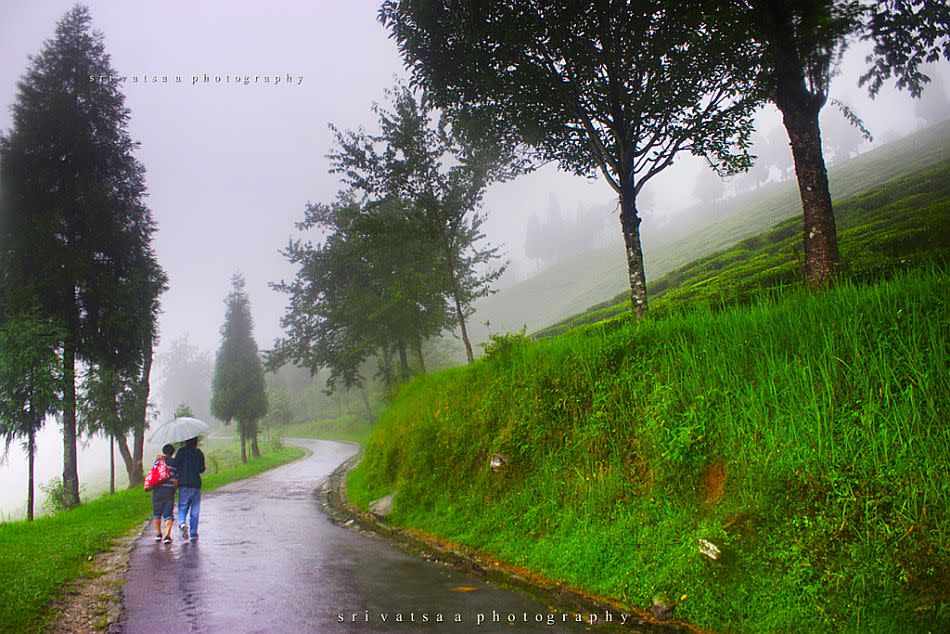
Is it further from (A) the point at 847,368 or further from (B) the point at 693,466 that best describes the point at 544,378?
(A) the point at 847,368

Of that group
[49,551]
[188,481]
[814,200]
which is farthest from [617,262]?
[49,551]

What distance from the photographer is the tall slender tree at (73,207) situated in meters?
15.2

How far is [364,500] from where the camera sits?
1159cm

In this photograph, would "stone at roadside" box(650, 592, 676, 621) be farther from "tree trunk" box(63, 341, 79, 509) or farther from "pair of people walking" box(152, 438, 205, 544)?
"tree trunk" box(63, 341, 79, 509)

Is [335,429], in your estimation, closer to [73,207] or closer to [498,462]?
[73,207]

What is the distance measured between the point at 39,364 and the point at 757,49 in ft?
67.4

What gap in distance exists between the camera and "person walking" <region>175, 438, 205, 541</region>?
9.16 m

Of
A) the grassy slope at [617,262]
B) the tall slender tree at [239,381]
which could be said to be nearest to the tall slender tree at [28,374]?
the tall slender tree at [239,381]

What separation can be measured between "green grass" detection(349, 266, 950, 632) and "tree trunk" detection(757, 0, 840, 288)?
1.47m

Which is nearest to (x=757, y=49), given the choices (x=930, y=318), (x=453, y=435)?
(x=930, y=318)

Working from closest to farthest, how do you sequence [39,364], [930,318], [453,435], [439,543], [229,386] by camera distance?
1. [930,318]
2. [439,543]
3. [453,435]
4. [39,364]
5. [229,386]

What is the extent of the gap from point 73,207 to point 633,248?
703 inches

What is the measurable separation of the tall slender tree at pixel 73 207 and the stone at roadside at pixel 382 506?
1105cm

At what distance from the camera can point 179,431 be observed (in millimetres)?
9414
